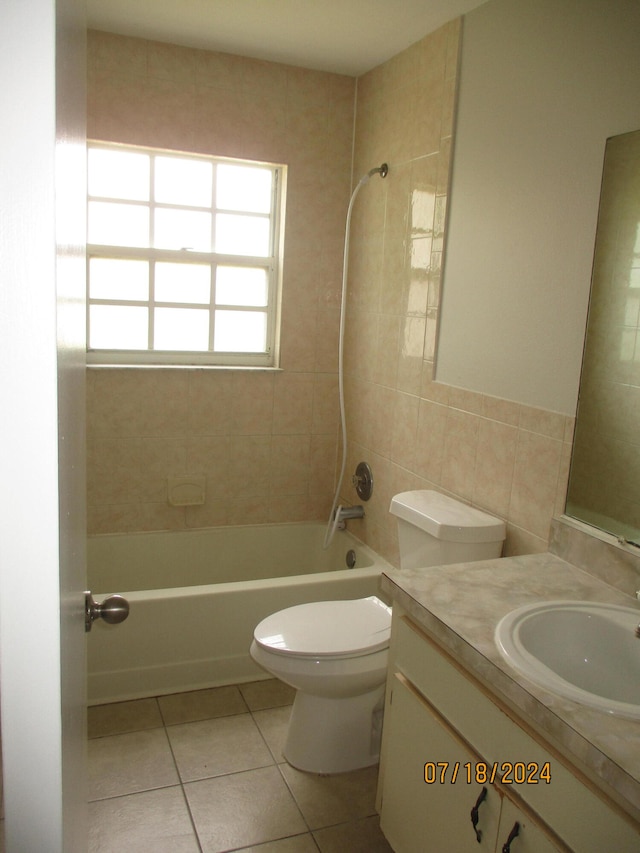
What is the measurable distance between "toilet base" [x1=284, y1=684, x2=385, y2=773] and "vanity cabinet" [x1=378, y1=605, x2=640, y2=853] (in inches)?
15.0

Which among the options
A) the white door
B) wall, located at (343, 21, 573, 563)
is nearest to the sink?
wall, located at (343, 21, 573, 563)

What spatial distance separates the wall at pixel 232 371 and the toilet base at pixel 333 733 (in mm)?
1313

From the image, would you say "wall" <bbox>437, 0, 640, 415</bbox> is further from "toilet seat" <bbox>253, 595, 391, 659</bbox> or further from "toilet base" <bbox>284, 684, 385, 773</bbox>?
"toilet base" <bbox>284, 684, 385, 773</bbox>

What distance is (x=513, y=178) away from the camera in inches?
83.7

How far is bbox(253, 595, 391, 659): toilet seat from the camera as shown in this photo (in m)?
1.98

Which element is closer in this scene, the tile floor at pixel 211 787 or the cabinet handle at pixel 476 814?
the cabinet handle at pixel 476 814

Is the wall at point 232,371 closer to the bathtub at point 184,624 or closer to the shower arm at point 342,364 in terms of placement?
the shower arm at point 342,364

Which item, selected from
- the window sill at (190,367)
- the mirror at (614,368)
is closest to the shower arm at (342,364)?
the window sill at (190,367)

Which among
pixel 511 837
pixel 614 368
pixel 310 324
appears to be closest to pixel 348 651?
pixel 511 837

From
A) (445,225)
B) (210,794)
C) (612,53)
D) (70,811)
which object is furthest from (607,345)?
(210,794)

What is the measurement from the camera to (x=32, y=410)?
1.56 ft

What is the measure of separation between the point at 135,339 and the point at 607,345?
7.07ft

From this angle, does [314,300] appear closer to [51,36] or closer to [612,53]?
[612,53]

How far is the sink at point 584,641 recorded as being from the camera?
55.4 inches
